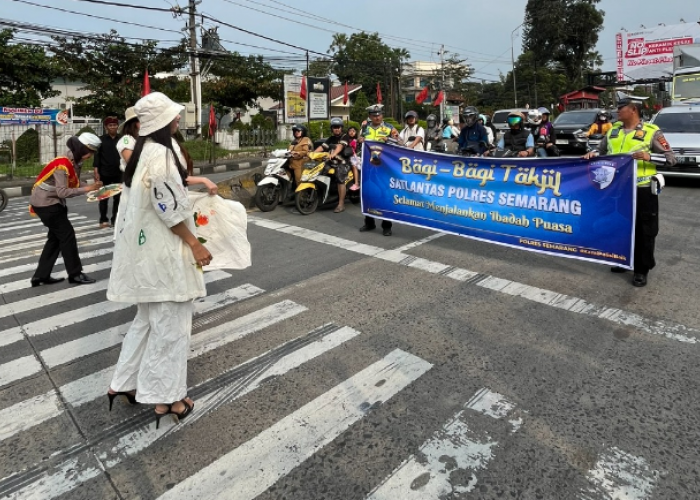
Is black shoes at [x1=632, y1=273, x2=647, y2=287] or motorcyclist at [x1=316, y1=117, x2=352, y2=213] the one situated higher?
motorcyclist at [x1=316, y1=117, x2=352, y2=213]

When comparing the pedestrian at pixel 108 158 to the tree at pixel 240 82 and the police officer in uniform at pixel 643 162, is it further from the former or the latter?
the tree at pixel 240 82

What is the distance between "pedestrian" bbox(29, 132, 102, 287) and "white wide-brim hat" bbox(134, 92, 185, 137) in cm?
265

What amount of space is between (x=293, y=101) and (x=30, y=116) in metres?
9.17

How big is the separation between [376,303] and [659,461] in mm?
2701

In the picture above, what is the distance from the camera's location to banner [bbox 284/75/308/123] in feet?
67.1

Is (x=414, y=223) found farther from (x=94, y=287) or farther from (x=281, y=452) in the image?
(x=281, y=452)

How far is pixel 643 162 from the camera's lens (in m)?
5.16

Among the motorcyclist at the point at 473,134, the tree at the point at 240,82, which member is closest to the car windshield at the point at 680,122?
the motorcyclist at the point at 473,134

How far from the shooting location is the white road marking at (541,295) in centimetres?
421

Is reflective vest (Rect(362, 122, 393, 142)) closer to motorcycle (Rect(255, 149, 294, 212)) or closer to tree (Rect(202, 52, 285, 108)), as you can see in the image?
motorcycle (Rect(255, 149, 294, 212))

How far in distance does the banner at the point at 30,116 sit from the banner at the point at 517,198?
13034 millimetres

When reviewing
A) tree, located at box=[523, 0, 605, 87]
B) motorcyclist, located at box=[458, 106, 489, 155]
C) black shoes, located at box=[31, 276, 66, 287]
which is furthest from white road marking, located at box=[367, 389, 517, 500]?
tree, located at box=[523, 0, 605, 87]

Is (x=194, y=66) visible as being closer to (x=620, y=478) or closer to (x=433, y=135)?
(x=433, y=135)

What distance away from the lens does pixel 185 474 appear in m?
2.56
